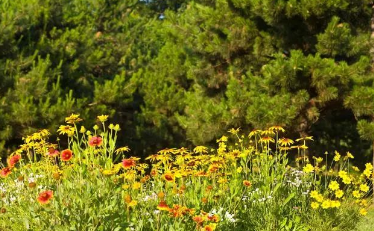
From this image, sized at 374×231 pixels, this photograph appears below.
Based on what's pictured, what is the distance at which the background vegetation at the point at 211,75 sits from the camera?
10.4m

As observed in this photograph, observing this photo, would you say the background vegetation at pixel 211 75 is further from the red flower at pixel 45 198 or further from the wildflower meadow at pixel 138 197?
the red flower at pixel 45 198

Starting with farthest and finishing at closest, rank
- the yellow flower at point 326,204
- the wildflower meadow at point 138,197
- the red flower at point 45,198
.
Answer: the yellow flower at point 326,204, the wildflower meadow at point 138,197, the red flower at point 45,198

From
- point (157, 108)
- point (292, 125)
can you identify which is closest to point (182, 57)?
point (157, 108)

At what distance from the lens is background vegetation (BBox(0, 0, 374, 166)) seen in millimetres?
10359

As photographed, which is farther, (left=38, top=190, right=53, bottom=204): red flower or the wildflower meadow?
the wildflower meadow

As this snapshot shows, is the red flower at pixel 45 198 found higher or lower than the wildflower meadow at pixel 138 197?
higher

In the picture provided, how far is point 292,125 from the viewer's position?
1079cm

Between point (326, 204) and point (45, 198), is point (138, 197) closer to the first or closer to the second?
point (45, 198)

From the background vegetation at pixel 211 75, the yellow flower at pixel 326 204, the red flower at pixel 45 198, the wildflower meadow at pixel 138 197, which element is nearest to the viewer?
the red flower at pixel 45 198

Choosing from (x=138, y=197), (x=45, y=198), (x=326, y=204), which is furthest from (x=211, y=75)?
(x=45, y=198)

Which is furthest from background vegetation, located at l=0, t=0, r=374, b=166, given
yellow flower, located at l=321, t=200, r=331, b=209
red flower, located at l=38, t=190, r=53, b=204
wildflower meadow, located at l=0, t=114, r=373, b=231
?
red flower, located at l=38, t=190, r=53, b=204

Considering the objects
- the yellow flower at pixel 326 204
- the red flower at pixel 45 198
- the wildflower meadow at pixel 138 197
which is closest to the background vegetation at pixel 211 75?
the wildflower meadow at pixel 138 197

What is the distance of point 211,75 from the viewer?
12.7 metres

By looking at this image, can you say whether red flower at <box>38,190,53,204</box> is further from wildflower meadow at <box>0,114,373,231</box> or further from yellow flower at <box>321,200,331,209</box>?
yellow flower at <box>321,200,331,209</box>
